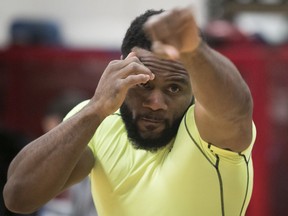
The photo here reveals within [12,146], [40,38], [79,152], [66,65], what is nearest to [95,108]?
[79,152]

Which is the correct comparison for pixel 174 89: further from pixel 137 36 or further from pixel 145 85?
pixel 137 36

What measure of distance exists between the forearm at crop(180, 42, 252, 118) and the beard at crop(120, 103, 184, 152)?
23 cm

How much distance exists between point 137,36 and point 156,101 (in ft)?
0.66

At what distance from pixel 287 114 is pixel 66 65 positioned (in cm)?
141

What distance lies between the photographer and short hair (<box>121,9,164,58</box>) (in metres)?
2.00

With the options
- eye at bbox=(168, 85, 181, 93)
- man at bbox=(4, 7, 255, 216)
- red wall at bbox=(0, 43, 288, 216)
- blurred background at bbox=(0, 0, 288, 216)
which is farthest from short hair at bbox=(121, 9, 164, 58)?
red wall at bbox=(0, 43, 288, 216)

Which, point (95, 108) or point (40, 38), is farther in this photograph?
point (40, 38)

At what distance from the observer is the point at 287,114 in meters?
4.25

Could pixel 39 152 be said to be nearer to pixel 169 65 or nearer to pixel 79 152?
pixel 79 152

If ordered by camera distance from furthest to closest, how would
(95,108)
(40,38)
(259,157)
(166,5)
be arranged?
(166,5), (40,38), (259,157), (95,108)

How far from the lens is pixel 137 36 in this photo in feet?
6.63

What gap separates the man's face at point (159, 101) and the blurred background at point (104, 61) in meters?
1.63

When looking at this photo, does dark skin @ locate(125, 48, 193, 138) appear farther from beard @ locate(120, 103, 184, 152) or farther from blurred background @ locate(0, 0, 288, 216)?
blurred background @ locate(0, 0, 288, 216)

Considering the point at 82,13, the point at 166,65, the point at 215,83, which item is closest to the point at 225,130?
the point at 215,83
